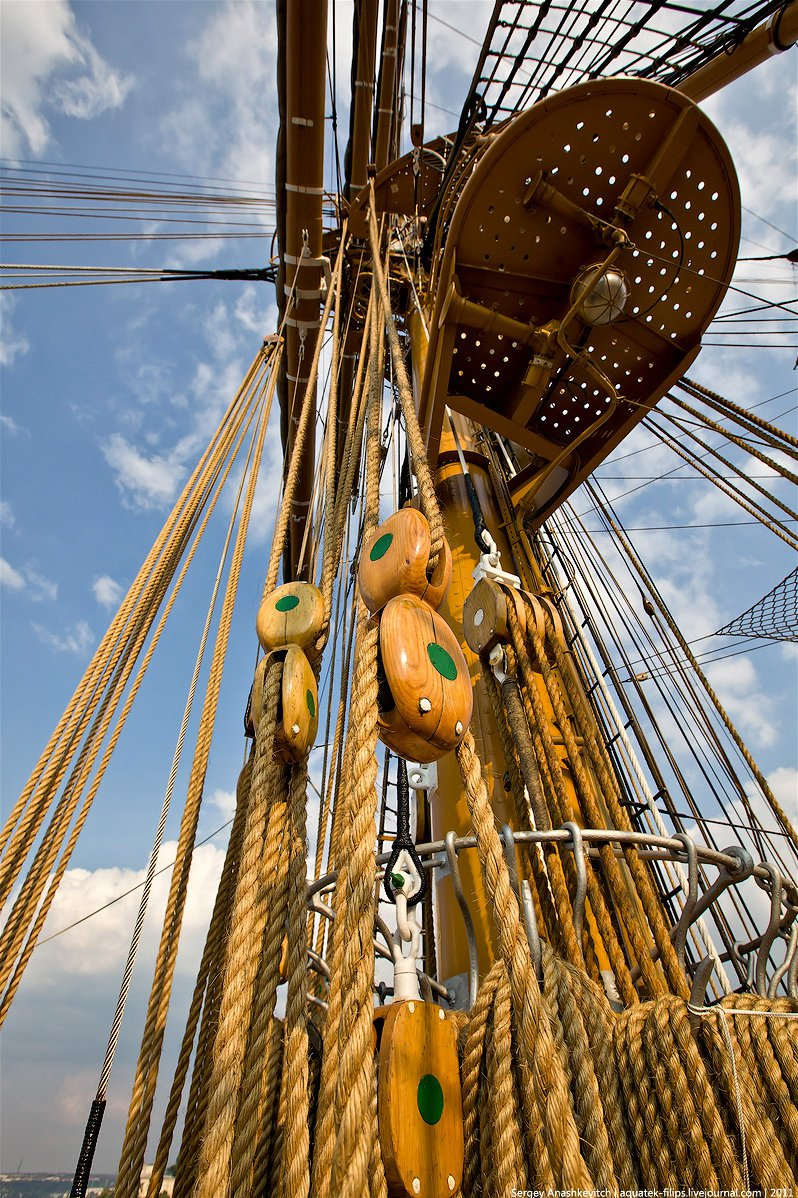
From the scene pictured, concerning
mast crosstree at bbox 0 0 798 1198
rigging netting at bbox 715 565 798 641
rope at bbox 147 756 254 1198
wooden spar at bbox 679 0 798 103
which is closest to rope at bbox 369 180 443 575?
mast crosstree at bbox 0 0 798 1198

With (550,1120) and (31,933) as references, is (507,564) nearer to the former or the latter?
(31,933)

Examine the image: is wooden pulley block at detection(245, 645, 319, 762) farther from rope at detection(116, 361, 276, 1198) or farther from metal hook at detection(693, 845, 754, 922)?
metal hook at detection(693, 845, 754, 922)

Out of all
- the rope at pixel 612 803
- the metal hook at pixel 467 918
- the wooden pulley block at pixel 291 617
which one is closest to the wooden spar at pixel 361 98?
the rope at pixel 612 803

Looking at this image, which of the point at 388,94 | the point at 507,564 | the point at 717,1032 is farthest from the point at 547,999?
the point at 388,94

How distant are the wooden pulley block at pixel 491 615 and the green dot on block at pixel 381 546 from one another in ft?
2.54

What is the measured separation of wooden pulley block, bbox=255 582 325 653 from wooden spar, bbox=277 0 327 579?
28.8 inches

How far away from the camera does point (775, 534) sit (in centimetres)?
224

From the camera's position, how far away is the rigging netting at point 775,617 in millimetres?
5879

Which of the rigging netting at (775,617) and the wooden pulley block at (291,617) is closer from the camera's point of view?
the wooden pulley block at (291,617)

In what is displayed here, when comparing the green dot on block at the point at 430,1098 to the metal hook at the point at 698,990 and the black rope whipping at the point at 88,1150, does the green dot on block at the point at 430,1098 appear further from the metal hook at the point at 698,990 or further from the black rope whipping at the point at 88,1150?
the black rope whipping at the point at 88,1150

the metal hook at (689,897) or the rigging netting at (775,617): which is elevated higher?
the rigging netting at (775,617)

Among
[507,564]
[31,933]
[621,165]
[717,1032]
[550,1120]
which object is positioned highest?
[621,165]

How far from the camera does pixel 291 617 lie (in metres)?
1.06

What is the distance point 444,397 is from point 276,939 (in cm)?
202
